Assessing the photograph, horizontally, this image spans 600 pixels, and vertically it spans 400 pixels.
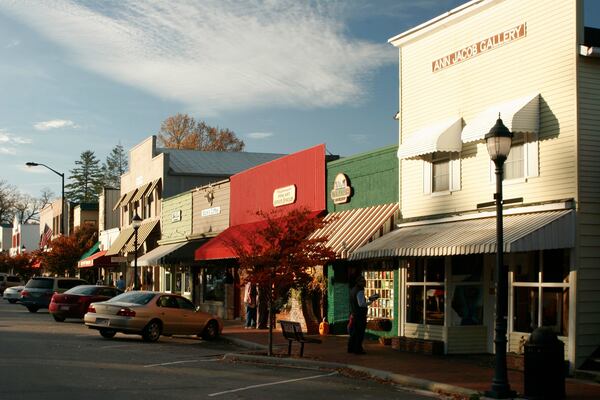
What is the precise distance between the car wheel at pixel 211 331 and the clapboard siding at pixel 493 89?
7.03m

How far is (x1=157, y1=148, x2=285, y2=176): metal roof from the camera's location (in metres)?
44.9

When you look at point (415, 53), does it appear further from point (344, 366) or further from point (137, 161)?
point (137, 161)

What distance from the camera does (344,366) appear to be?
1599cm

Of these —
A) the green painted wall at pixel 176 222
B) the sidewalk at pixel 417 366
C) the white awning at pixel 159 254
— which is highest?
the green painted wall at pixel 176 222

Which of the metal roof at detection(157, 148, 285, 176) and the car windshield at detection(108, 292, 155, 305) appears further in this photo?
the metal roof at detection(157, 148, 285, 176)

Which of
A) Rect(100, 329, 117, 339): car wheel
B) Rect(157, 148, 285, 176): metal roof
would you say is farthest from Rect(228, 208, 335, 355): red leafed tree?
Rect(157, 148, 285, 176): metal roof

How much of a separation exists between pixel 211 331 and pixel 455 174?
9.15 metres

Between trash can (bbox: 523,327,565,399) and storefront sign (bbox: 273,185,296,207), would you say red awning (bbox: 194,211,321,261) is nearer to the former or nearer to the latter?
storefront sign (bbox: 273,185,296,207)

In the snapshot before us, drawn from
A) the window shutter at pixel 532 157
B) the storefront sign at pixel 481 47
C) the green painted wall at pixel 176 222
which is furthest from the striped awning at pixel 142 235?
the window shutter at pixel 532 157

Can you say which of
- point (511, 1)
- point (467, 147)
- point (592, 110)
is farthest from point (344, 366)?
point (511, 1)

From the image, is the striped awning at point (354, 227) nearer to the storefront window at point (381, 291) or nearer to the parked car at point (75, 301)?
the storefront window at point (381, 291)

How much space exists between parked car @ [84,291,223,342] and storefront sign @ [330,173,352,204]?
5098 mm

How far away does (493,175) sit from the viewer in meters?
17.1

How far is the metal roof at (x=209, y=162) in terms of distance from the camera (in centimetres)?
4491
